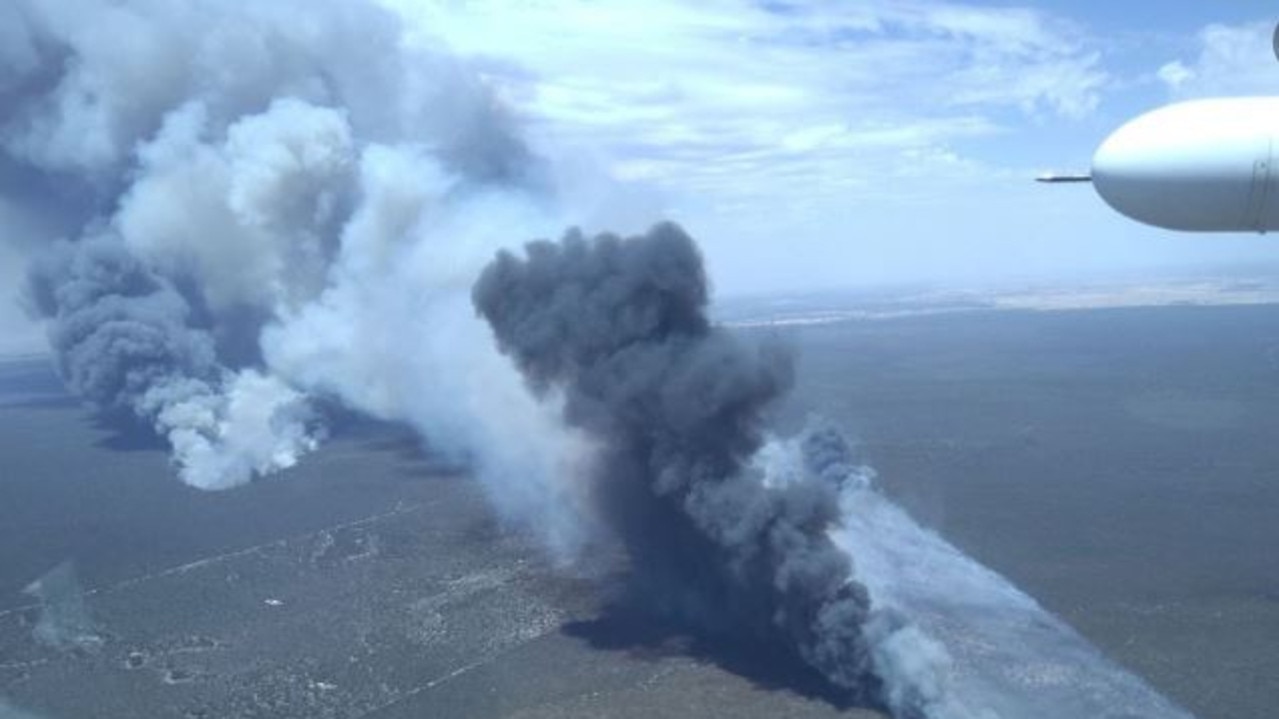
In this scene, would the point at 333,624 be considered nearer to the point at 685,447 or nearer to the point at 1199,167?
the point at 685,447

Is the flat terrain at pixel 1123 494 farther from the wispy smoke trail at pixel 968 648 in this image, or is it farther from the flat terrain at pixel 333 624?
the flat terrain at pixel 333 624

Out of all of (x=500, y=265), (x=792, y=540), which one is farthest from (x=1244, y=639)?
(x=500, y=265)

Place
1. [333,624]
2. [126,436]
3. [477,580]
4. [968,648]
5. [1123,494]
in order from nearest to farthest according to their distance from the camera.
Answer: [968,648]
[333,624]
[477,580]
[1123,494]
[126,436]

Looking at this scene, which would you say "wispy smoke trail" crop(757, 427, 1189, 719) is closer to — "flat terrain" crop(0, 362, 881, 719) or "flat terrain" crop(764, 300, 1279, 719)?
"flat terrain" crop(764, 300, 1279, 719)

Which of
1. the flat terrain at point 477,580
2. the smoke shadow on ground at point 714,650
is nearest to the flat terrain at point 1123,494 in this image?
the flat terrain at point 477,580

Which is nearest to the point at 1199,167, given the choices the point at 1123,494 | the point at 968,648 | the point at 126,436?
the point at 968,648

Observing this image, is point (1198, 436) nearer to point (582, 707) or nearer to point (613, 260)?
point (613, 260)
